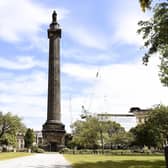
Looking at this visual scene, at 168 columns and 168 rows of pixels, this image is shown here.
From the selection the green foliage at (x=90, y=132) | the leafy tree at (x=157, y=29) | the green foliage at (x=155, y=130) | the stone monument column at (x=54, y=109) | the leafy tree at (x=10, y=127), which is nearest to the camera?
the leafy tree at (x=157, y=29)

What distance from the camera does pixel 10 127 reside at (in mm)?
106125

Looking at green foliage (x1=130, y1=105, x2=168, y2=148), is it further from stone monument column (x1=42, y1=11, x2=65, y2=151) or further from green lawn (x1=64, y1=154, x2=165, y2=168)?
green lawn (x1=64, y1=154, x2=165, y2=168)

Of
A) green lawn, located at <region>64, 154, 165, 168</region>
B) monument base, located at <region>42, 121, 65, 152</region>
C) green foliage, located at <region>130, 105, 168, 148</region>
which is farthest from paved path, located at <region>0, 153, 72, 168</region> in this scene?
monument base, located at <region>42, 121, 65, 152</region>

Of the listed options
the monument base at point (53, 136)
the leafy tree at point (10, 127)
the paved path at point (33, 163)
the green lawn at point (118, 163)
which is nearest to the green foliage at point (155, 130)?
the monument base at point (53, 136)

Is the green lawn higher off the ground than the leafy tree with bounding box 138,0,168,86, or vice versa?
the leafy tree with bounding box 138,0,168,86

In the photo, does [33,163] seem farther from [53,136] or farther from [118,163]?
[53,136]

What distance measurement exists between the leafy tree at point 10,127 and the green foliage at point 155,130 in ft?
121

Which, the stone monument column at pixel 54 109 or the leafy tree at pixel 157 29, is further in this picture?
the stone monument column at pixel 54 109

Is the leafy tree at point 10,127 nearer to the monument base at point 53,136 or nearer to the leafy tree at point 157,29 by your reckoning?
the monument base at point 53,136

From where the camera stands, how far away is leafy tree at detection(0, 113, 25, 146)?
103812mm

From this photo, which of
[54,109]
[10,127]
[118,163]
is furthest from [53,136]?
[118,163]

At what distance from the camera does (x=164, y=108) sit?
85.2 meters

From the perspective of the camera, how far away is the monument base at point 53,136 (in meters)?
105

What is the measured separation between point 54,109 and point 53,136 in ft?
27.1
